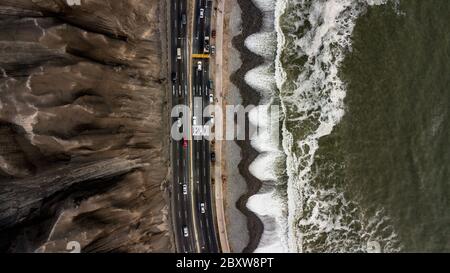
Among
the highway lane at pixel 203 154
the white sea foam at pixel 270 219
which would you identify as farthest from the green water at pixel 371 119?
the highway lane at pixel 203 154

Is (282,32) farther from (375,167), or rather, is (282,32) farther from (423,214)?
(423,214)

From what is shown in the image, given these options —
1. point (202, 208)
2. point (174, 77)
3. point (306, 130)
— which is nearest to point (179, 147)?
point (202, 208)

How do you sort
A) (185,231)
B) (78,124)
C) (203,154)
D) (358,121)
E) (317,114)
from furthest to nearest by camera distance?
(317,114) → (203,154) → (185,231) → (358,121) → (78,124)

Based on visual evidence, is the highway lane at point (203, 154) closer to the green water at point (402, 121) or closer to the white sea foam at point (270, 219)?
the white sea foam at point (270, 219)

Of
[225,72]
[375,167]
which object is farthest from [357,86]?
[225,72]

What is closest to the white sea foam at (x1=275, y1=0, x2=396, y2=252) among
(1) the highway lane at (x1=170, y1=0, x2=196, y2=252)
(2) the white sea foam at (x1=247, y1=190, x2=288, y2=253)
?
(2) the white sea foam at (x1=247, y1=190, x2=288, y2=253)

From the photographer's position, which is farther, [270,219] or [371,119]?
[270,219]

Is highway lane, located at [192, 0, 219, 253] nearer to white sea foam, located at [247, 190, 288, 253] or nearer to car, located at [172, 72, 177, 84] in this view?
car, located at [172, 72, 177, 84]

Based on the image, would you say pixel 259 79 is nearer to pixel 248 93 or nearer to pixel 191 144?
pixel 248 93
